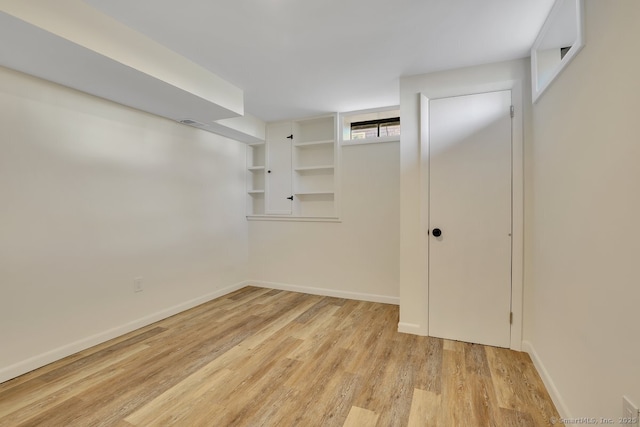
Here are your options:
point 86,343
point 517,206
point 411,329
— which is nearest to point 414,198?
point 517,206

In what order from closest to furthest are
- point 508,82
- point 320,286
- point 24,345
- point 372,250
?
point 24,345 < point 508,82 < point 372,250 < point 320,286

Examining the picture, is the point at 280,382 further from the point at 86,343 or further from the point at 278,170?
the point at 278,170

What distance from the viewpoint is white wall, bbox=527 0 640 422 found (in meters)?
1.03

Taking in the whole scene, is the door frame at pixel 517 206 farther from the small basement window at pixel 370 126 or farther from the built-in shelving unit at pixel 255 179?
the built-in shelving unit at pixel 255 179

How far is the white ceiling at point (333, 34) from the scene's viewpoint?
179cm

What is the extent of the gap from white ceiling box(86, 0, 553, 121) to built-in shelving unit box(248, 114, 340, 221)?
1.20m

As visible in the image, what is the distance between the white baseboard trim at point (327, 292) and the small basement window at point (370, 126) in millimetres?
1958

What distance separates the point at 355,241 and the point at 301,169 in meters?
1.25

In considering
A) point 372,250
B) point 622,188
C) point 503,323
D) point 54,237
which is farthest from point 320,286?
point 622,188

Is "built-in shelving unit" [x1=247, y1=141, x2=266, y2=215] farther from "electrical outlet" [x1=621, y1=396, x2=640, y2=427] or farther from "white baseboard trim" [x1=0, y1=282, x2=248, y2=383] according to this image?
"electrical outlet" [x1=621, y1=396, x2=640, y2=427]

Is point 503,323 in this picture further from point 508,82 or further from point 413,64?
point 413,64

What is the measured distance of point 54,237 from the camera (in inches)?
88.9

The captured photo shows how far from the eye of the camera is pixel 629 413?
1024 millimetres

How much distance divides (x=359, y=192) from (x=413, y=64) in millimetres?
1632
